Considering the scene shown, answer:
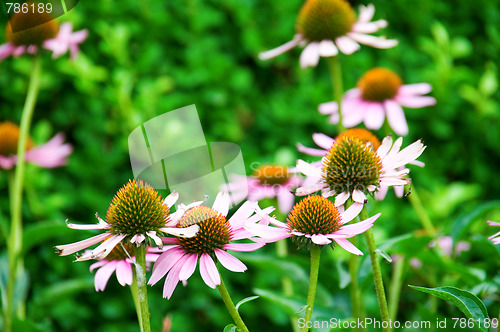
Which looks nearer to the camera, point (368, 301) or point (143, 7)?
point (368, 301)

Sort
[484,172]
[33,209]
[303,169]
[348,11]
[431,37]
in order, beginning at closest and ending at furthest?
1. [303,169]
2. [348,11]
3. [33,209]
4. [484,172]
5. [431,37]

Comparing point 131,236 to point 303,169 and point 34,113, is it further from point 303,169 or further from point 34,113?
point 34,113

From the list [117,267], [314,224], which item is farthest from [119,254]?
[314,224]

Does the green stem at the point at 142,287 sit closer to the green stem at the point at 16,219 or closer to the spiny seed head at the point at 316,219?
the spiny seed head at the point at 316,219

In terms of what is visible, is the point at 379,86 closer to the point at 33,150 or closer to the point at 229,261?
the point at 229,261

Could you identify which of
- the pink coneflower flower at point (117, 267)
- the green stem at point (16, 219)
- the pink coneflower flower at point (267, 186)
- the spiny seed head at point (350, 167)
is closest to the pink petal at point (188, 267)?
the pink coneflower flower at point (117, 267)

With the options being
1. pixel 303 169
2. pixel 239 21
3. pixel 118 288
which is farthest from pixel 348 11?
pixel 118 288

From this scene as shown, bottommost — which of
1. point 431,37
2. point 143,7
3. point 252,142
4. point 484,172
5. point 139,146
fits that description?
point 484,172
